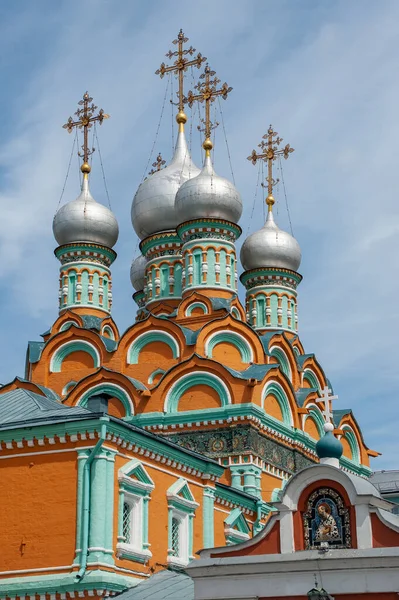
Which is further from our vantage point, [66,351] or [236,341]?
[66,351]

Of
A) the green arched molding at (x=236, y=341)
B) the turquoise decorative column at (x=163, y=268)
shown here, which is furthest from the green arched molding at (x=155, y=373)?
the turquoise decorative column at (x=163, y=268)

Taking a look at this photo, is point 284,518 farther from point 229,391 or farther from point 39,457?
point 229,391

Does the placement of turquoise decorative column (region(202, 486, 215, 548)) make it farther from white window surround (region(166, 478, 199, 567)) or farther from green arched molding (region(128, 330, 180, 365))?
green arched molding (region(128, 330, 180, 365))

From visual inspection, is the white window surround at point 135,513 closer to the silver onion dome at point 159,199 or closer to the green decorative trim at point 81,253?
the green decorative trim at point 81,253

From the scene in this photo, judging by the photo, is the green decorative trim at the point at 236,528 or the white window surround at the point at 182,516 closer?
the white window surround at the point at 182,516

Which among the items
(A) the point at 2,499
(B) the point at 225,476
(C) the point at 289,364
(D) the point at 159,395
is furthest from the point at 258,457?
(A) the point at 2,499

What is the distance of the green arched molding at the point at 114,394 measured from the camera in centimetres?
2156

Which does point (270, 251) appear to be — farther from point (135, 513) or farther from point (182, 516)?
point (135, 513)

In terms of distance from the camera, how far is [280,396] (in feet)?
72.9

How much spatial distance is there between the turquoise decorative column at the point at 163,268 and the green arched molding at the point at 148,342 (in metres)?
2.76

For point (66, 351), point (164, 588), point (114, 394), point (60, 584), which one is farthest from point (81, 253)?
point (164, 588)

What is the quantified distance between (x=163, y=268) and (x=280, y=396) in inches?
206

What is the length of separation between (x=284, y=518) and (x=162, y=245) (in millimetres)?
16172

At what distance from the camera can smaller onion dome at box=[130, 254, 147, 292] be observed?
2925 cm
